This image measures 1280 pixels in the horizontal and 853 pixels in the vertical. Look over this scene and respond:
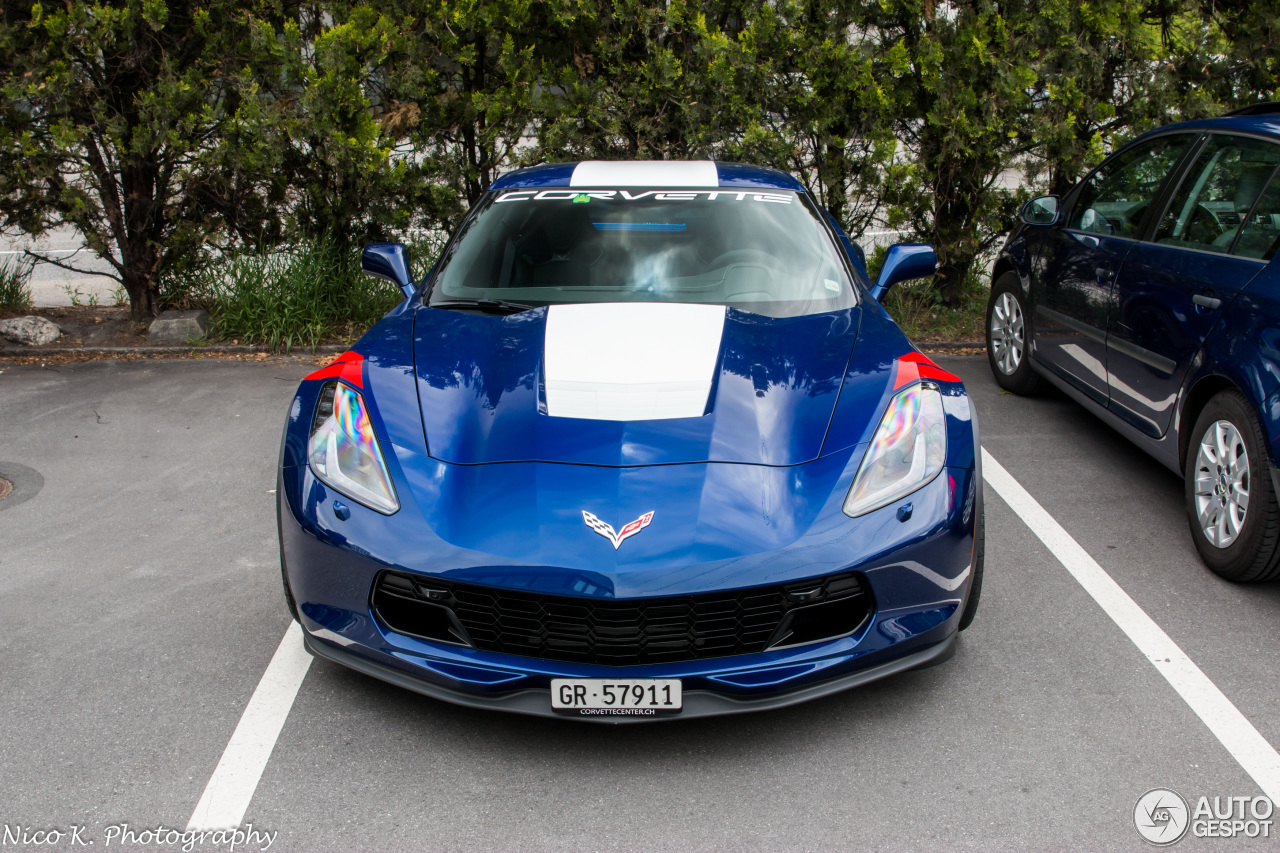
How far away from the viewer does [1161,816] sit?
8.06 feet

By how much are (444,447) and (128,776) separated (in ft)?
3.88

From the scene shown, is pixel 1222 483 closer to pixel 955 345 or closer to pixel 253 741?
pixel 253 741

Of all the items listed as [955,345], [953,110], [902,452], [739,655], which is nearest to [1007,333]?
[955,345]

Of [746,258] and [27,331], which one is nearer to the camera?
[746,258]

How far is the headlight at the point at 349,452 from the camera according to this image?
2.74 meters

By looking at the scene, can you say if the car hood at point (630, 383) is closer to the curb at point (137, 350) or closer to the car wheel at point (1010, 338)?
the car wheel at point (1010, 338)

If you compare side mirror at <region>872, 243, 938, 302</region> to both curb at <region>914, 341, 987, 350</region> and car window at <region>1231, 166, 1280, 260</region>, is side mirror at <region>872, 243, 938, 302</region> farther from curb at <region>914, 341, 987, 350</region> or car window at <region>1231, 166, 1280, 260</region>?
curb at <region>914, 341, 987, 350</region>

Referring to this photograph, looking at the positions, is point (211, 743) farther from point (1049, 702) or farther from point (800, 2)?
point (800, 2)

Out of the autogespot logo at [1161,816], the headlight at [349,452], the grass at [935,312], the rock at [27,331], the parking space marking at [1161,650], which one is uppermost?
the headlight at [349,452]

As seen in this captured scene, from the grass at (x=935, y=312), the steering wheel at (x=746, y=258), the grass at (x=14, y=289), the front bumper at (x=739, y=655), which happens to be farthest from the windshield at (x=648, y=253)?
the grass at (x=14, y=289)

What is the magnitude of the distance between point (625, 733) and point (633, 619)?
50 cm

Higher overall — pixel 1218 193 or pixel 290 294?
pixel 1218 193

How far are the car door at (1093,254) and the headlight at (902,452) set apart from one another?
2152mm

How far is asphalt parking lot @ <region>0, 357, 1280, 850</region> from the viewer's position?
97.0 inches
